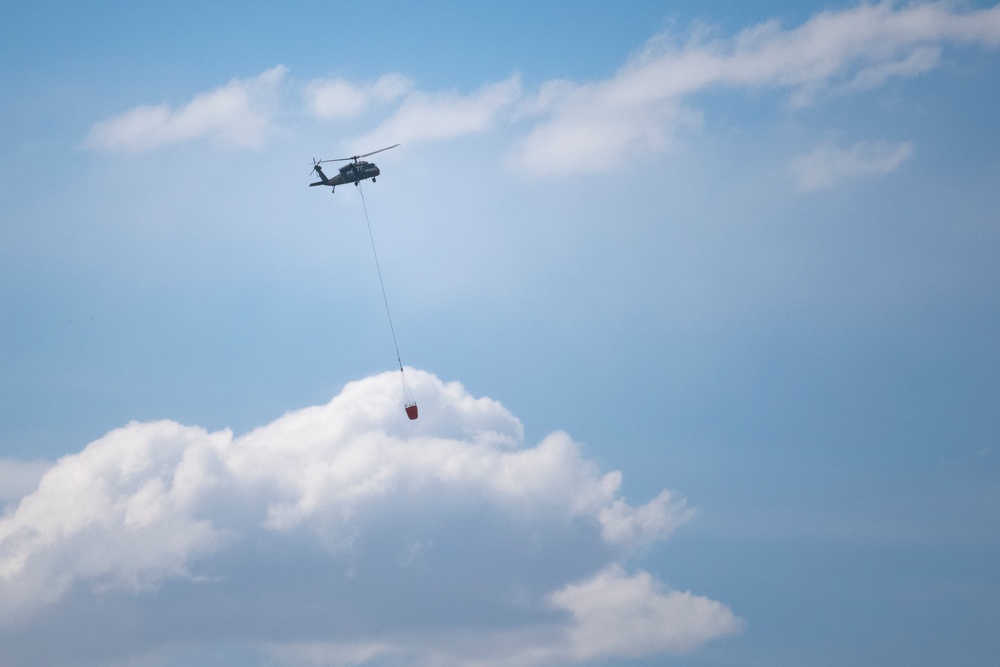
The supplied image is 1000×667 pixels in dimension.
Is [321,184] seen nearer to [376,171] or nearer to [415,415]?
[376,171]

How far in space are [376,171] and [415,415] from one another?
33.4 m

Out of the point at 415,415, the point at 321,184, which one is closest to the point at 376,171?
the point at 321,184

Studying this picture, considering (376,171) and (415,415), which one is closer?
(415,415)

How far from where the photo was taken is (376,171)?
155 metres

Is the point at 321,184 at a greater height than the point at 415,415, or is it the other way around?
the point at 321,184

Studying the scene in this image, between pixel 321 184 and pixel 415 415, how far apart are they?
3509 cm

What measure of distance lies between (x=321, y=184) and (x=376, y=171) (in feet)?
21.5

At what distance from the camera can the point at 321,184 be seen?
15625 cm

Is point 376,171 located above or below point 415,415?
above

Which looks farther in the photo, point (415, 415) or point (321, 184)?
point (321, 184)

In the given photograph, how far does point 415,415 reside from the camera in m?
134
